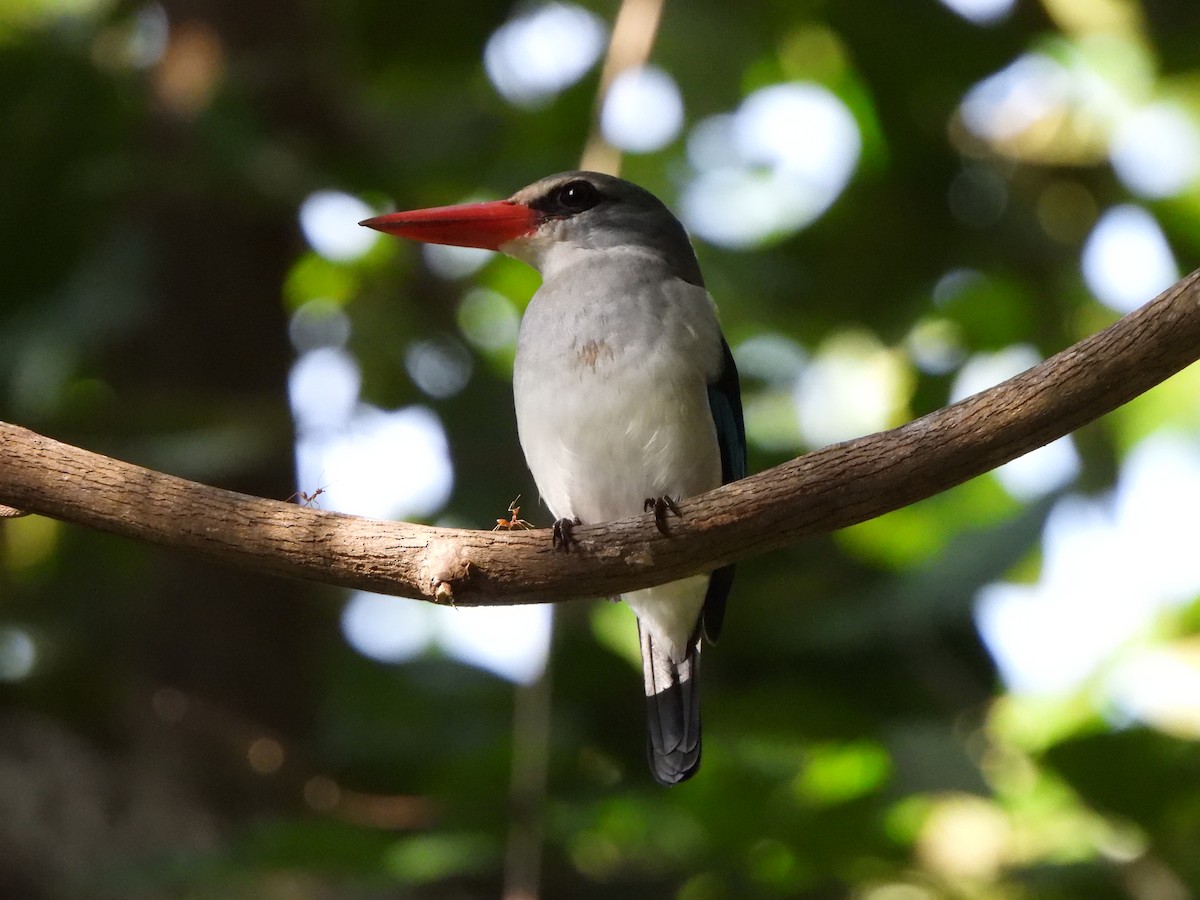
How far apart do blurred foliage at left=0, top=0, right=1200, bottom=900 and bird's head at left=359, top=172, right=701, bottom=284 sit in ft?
2.71

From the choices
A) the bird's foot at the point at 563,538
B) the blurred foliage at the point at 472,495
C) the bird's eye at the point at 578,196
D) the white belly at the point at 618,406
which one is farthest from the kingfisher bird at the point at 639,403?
the bird's foot at the point at 563,538

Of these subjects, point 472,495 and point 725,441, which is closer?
point 725,441

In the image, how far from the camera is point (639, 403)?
11.9 feet

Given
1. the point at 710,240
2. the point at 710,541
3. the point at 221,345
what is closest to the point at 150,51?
the point at 221,345

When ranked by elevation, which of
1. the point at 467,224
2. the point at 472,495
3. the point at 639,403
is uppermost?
the point at 467,224

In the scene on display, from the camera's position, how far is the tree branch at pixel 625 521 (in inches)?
91.4

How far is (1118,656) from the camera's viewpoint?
18.2 feet

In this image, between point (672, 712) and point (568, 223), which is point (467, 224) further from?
point (672, 712)

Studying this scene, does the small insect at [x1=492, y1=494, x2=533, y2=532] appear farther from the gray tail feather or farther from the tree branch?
the gray tail feather

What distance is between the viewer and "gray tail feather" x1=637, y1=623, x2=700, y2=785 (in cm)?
367

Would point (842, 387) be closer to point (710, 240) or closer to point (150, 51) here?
point (710, 240)

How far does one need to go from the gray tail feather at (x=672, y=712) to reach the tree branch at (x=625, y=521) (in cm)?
110

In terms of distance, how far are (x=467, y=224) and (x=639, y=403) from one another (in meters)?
1.00

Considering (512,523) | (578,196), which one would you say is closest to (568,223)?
(578,196)
